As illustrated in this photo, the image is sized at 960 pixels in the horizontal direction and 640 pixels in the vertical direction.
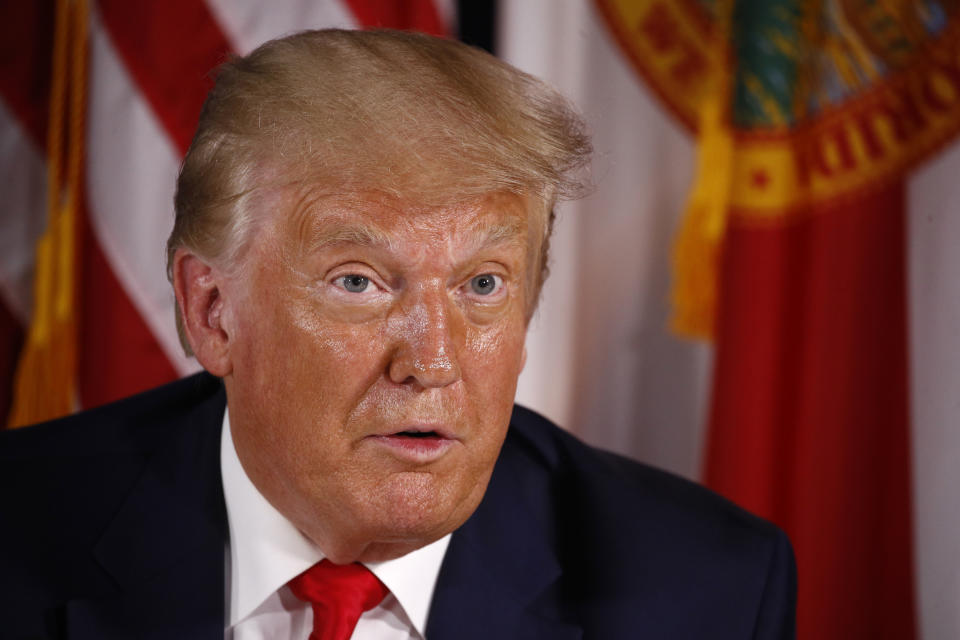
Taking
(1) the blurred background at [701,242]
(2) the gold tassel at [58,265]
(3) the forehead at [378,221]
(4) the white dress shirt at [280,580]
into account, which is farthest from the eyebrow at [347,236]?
(2) the gold tassel at [58,265]

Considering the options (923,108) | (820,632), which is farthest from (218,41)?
(820,632)

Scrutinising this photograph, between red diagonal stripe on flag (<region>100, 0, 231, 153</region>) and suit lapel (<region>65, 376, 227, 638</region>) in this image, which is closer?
suit lapel (<region>65, 376, 227, 638</region>)

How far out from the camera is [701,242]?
5.98ft

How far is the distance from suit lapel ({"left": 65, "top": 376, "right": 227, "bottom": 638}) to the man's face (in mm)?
198

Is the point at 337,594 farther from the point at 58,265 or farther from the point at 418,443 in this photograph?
the point at 58,265

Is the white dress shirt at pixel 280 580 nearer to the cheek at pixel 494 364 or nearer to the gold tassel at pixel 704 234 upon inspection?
the cheek at pixel 494 364

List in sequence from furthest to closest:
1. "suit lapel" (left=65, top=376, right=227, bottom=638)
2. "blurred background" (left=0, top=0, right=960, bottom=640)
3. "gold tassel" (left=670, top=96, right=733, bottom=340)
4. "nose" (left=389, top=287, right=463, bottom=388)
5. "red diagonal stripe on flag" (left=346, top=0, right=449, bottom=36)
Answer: "red diagonal stripe on flag" (left=346, top=0, right=449, bottom=36) < "gold tassel" (left=670, top=96, right=733, bottom=340) < "blurred background" (left=0, top=0, right=960, bottom=640) < "suit lapel" (left=65, top=376, right=227, bottom=638) < "nose" (left=389, top=287, right=463, bottom=388)

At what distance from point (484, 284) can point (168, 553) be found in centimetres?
51

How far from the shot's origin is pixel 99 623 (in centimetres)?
111

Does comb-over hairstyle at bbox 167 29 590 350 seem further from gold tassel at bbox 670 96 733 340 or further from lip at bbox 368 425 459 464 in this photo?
gold tassel at bbox 670 96 733 340

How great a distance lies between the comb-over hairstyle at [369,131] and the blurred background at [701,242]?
30.7 inches

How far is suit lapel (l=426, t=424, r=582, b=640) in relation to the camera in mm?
Result: 1206

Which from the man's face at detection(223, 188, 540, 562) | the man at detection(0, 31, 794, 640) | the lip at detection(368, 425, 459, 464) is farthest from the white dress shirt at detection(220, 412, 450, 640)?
the lip at detection(368, 425, 459, 464)

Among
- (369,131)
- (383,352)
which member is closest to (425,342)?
(383,352)
